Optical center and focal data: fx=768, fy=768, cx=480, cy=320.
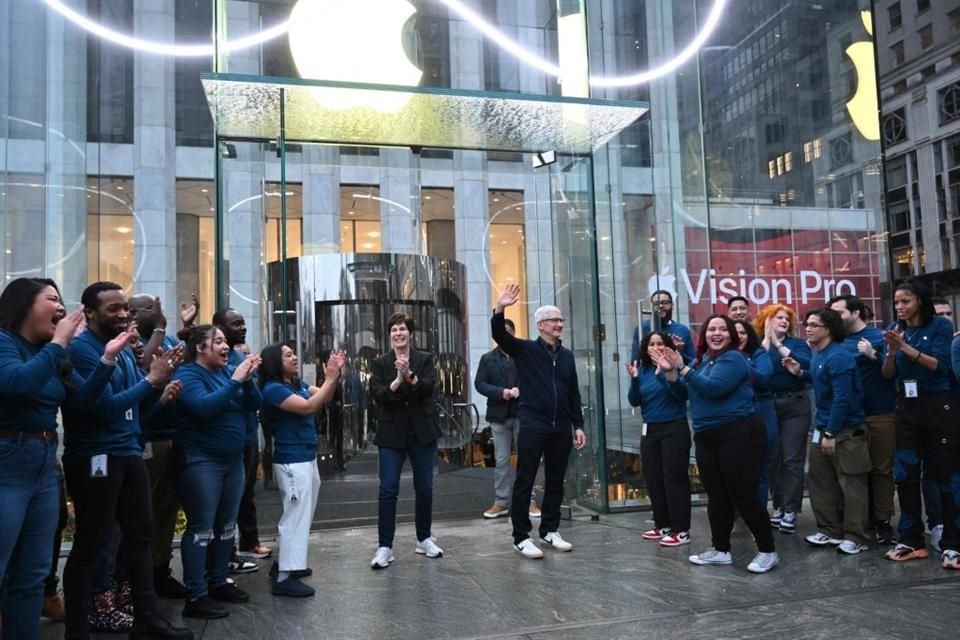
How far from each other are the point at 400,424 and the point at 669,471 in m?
2.09

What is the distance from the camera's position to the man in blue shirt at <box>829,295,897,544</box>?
5559 mm

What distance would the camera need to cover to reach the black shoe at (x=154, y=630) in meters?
3.68

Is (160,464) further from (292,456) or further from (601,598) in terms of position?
(601,598)

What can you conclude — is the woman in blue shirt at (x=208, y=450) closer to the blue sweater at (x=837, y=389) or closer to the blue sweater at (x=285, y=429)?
the blue sweater at (x=285, y=429)

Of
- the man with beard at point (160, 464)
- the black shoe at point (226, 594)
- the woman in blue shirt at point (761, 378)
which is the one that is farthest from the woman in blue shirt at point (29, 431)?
the woman in blue shirt at point (761, 378)

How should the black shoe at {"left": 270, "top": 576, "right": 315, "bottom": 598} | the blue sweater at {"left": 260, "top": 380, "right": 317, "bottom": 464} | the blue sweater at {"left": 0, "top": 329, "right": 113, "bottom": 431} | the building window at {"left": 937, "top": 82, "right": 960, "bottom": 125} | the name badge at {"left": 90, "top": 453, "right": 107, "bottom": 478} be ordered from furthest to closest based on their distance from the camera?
the building window at {"left": 937, "top": 82, "right": 960, "bottom": 125} → the blue sweater at {"left": 260, "top": 380, "right": 317, "bottom": 464} → the black shoe at {"left": 270, "top": 576, "right": 315, "bottom": 598} → the name badge at {"left": 90, "top": 453, "right": 107, "bottom": 478} → the blue sweater at {"left": 0, "top": 329, "right": 113, "bottom": 431}

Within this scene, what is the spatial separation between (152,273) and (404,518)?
6.30m

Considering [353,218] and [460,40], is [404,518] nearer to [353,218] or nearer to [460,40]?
[460,40]

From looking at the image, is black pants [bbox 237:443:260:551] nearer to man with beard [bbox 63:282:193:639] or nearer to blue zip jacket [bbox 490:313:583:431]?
man with beard [bbox 63:282:193:639]

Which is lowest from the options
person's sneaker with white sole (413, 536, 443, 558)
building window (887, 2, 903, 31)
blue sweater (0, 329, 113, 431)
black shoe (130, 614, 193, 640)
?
person's sneaker with white sole (413, 536, 443, 558)

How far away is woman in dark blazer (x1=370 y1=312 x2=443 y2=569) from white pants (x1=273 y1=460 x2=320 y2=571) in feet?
2.22

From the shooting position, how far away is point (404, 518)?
7082mm

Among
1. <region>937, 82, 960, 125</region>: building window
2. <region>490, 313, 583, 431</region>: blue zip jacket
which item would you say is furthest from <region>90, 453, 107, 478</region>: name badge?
<region>937, 82, 960, 125</region>: building window

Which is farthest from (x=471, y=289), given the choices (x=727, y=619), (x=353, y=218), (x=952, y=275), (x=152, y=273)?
(x=952, y=275)
